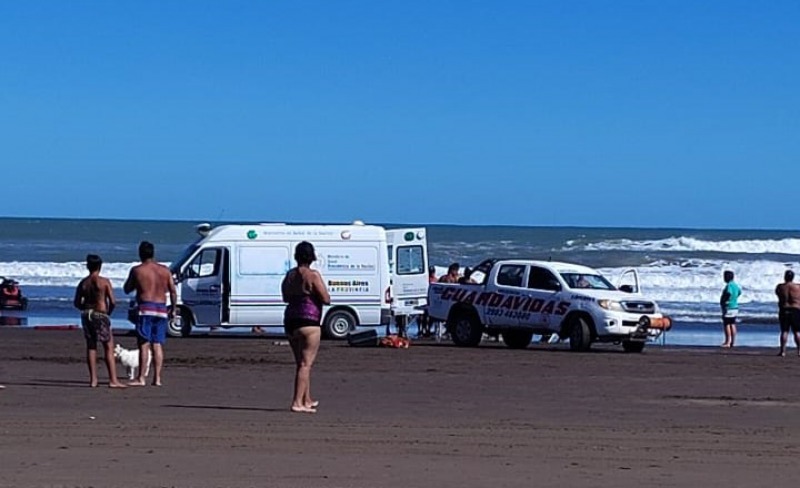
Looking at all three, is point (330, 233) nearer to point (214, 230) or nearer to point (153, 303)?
point (214, 230)

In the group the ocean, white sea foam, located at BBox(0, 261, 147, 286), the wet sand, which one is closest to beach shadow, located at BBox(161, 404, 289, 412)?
the wet sand

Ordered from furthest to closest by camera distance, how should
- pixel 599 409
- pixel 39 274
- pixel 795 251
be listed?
pixel 795 251 → pixel 39 274 → pixel 599 409

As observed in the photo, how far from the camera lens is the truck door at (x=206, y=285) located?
29.0m

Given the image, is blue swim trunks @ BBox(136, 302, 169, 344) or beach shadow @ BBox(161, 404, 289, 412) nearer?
beach shadow @ BBox(161, 404, 289, 412)

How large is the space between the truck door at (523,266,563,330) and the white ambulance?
3.38 metres

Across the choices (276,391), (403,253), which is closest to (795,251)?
(403,253)

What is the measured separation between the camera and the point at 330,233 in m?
29.4

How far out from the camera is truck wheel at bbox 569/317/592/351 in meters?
26.6

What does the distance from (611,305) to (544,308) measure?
1.35 m

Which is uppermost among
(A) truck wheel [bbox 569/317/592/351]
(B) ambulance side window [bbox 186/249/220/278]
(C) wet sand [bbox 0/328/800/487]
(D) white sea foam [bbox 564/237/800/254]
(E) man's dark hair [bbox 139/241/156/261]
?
(D) white sea foam [bbox 564/237/800/254]

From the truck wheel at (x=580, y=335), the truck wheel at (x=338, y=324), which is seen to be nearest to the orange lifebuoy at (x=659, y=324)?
the truck wheel at (x=580, y=335)

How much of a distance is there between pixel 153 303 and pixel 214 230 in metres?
12.8

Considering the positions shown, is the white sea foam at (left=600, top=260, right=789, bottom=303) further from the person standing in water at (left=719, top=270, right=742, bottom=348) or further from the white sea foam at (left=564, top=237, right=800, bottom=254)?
the white sea foam at (left=564, top=237, right=800, bottom=254)

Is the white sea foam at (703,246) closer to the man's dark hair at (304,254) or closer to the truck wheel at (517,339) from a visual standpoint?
the truck wheel at (517,339)
